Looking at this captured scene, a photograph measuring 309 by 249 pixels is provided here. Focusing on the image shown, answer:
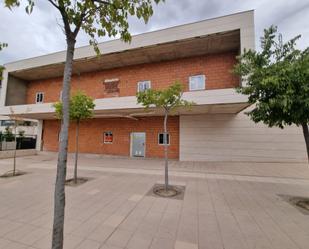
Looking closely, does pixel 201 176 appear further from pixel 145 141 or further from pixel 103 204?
pixel 145 141

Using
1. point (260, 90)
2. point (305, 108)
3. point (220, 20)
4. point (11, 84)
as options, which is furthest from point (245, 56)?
point (11, 84)

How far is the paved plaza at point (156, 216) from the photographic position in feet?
9.33

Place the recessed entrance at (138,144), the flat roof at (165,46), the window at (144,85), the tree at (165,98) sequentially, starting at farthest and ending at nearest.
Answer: the window at (144,85)
the recessed entrance at (138,144)
the flat roof at (165,46)
the tree at (165,98)

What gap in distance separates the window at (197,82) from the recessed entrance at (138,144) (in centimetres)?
504

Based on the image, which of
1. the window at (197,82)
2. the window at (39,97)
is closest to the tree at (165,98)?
the window at (197,82)

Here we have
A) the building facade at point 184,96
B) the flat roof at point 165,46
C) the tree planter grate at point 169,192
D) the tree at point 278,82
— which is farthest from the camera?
the building facade at point 184,96

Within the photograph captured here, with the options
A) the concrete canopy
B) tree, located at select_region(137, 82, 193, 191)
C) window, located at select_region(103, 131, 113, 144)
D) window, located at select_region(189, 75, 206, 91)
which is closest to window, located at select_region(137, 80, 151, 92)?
the concrete canopy

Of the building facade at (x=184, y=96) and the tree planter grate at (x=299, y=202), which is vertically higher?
the building facade at (x=184, y=96)

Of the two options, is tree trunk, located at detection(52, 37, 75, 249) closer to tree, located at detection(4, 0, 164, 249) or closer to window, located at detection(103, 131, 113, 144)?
tree, located at detection(4, 0, 164, 249)

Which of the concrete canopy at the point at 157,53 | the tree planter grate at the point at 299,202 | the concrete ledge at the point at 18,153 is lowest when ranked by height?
the tree planter grate at the point at 299,202

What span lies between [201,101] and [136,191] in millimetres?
5655

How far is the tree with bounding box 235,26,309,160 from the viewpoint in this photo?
4176 millimetres

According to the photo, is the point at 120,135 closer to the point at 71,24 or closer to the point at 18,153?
the point at 18,153

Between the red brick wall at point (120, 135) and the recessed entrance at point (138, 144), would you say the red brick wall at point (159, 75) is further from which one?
the recessed entrance at point (138, 144)
